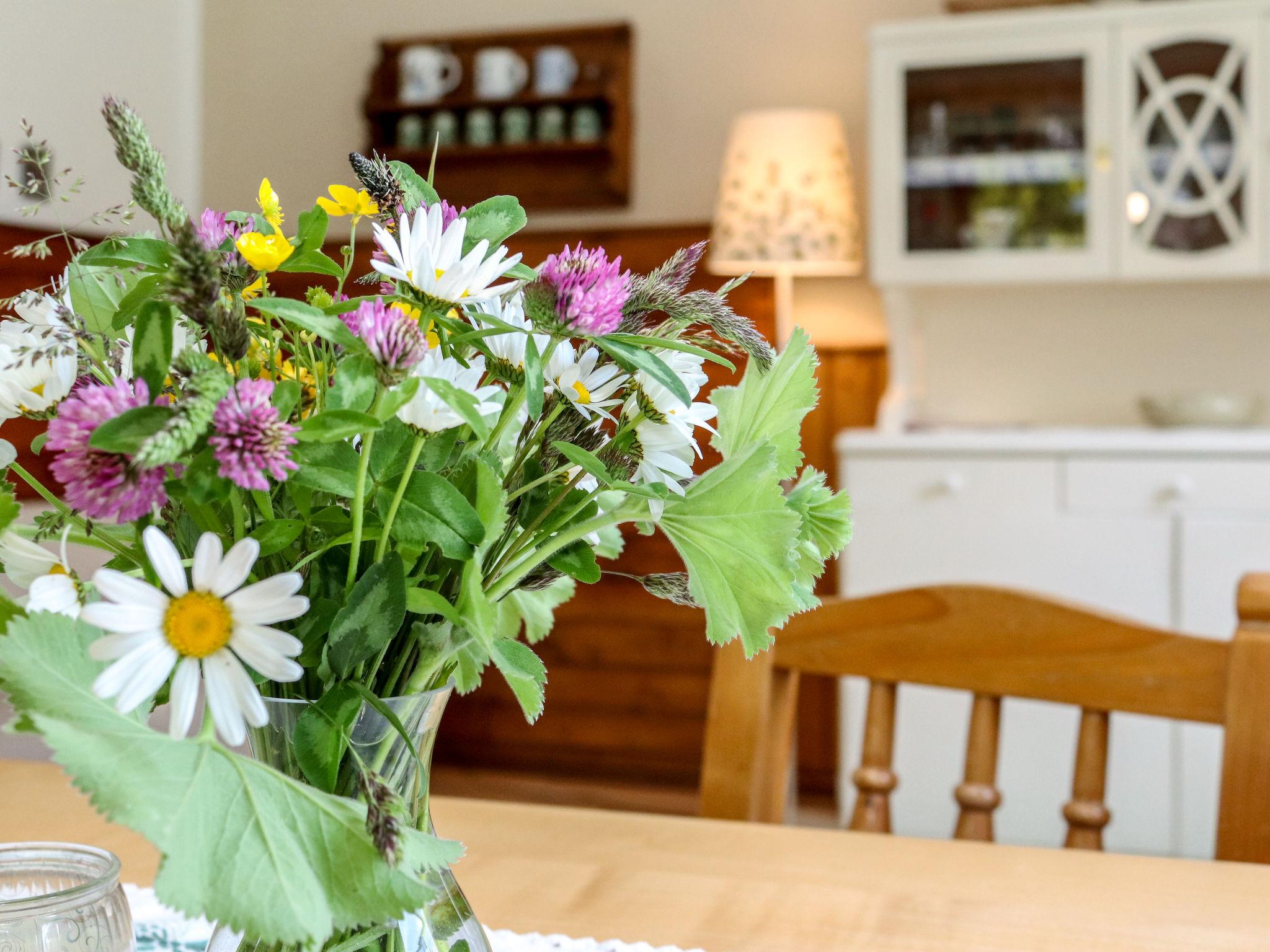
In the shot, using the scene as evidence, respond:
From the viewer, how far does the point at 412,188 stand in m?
0.45

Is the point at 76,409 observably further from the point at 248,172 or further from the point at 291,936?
the point at 248,172

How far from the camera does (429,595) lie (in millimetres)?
391

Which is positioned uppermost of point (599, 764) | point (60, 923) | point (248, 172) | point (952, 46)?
point (952, 46)

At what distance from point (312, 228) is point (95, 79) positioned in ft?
10.0

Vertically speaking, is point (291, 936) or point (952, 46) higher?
point (952, 46)

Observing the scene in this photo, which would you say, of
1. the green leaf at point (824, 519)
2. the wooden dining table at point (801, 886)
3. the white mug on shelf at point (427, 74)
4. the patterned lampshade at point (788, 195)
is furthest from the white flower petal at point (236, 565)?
the white mug on shelf at point (427, 74)

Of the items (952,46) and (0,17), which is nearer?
(0,17)

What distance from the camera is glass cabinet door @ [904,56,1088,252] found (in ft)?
8.32

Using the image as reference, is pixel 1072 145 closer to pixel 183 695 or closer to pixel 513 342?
pixel 513 342

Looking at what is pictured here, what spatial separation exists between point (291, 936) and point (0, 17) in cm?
254

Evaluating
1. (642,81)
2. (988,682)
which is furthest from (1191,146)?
(988,682)

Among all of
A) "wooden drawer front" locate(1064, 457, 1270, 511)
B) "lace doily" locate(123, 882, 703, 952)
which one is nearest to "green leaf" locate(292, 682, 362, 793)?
"lace doily" locate(123, 882, 703, 952)

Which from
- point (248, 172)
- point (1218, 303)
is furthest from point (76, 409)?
point (248, 172)

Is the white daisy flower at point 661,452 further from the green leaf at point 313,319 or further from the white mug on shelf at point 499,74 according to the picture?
the white mug on shelf at point 499,74
